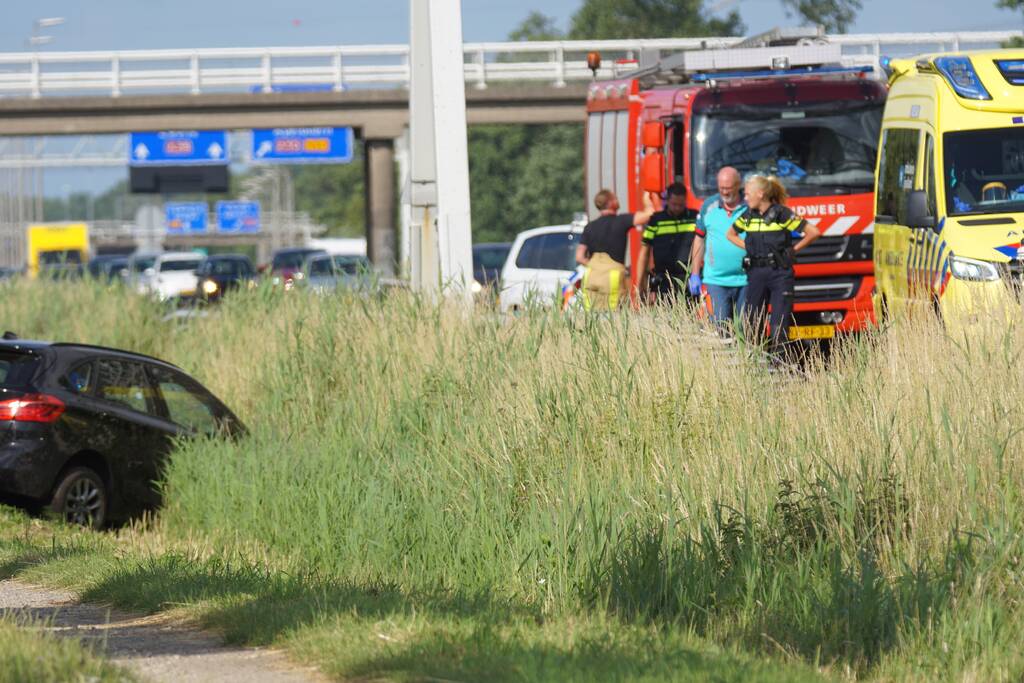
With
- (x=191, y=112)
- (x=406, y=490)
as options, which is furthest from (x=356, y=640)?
(x=191, y=112)

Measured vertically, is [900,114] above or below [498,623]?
above

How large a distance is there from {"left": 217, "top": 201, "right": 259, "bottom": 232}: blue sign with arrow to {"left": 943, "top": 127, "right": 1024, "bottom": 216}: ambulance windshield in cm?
10657

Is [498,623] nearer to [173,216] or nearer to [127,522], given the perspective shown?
[127,522]

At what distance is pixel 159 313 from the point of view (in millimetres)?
21797

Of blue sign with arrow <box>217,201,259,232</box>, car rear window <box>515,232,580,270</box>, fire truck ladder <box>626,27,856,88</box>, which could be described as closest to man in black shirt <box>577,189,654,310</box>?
fire truck ladder <box>626,27,856,88</box>

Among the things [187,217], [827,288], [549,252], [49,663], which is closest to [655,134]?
[827,288]

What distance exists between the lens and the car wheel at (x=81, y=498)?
489 inches

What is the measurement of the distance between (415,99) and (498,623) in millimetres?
10931

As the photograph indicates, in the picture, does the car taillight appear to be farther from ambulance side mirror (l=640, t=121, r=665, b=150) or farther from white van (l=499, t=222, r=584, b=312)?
white van (l=499, t=222, r=584, b=312)

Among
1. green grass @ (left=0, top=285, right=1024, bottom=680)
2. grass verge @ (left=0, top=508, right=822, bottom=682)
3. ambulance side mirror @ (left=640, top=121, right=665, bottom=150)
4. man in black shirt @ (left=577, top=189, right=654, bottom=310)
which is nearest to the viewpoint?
grass verge @ (left=0, top=508, right=822, bottom=682)

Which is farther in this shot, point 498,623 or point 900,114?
point 900,114

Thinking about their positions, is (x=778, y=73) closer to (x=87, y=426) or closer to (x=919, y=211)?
(x=919, y=211)

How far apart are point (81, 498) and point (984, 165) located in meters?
7.23

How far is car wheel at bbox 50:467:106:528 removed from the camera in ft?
40.8
